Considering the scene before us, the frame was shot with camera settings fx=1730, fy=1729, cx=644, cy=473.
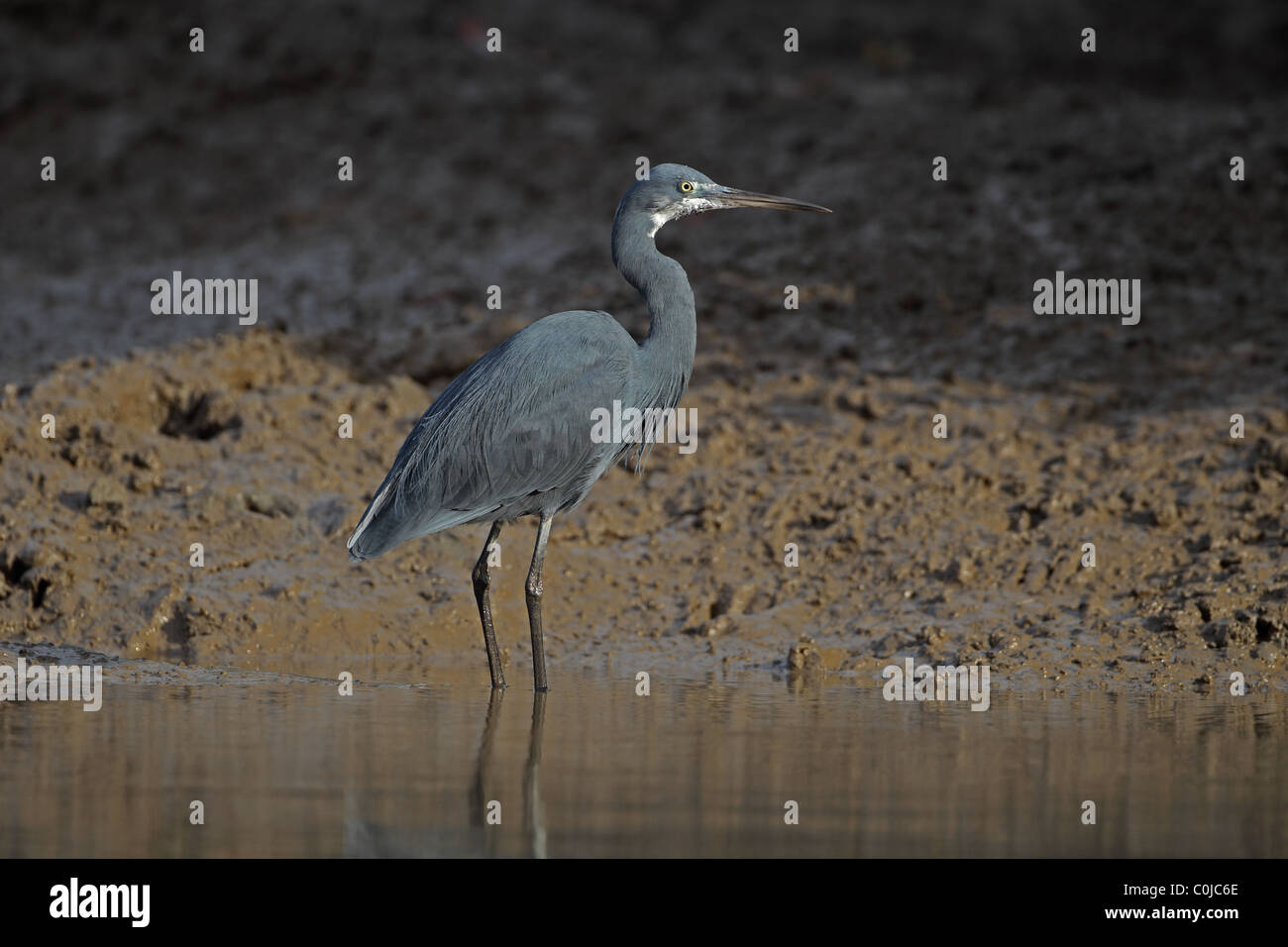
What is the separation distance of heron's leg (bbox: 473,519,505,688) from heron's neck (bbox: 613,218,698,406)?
1187 millimetres

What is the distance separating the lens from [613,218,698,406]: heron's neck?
917 centimetres

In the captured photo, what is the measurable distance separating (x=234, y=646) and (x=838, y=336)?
5908 mm

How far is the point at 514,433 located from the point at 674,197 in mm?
1600

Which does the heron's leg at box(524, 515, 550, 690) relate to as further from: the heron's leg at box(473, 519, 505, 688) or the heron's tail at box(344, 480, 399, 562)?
the heron's tail at box(344, 480, 399, 562)

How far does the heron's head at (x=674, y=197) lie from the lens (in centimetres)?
936

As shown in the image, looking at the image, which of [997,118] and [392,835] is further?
[997,118]

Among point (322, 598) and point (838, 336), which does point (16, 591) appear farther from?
point (838, 336)

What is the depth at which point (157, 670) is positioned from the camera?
8703 millimetres

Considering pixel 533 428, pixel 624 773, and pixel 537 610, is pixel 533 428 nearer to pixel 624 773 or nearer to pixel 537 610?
Result: pixel 537 610

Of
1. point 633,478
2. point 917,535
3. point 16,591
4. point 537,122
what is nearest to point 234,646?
point 16,591

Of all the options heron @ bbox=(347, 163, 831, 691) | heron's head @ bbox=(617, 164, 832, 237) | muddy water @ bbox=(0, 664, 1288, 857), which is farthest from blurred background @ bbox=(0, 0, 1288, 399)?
muddy water @ bbox=(0, 664, 1288, 857)

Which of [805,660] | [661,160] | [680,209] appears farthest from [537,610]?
[661,160]
